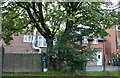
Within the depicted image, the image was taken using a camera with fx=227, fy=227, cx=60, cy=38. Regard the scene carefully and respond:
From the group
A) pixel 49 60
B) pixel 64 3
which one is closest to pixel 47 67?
pixel 49 60

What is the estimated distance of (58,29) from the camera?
5906 millimetres

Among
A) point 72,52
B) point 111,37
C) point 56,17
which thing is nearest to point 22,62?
point 72,52

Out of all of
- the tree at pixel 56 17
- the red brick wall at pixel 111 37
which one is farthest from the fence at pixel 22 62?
the red brick wall at pixel 111 37

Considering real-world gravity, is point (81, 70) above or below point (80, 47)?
below

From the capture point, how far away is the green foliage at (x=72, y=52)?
508 centimetres

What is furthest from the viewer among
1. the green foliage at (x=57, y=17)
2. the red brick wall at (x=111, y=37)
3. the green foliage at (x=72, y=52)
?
the red brick wall at (x=111, y=37)

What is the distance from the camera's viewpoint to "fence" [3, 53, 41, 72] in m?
6.07

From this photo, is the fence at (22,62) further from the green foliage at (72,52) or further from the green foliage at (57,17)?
the green foliage at (72,52)

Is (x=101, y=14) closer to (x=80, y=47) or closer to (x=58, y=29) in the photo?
(x=80, y=47)

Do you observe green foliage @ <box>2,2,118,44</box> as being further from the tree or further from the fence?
the fence

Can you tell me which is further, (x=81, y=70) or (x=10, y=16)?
(x=10, y=16)

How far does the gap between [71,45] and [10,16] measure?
1.91 meters

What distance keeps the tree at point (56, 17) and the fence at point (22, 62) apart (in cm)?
61

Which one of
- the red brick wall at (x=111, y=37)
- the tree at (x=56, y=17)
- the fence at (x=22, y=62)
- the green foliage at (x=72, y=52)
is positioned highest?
the tree at (x=56, y=17)
